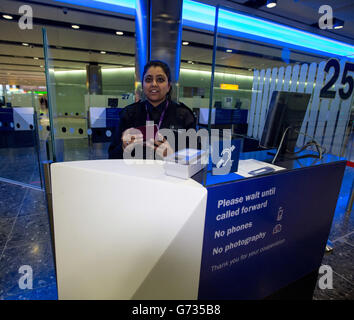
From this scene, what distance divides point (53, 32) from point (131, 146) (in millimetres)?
6000

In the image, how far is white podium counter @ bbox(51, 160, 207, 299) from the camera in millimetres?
860

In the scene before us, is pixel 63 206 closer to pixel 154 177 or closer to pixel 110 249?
pixel 110 249

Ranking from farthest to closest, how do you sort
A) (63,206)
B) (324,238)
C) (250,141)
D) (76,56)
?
(76,56) < (250,141) < (324,238) < (63,206)

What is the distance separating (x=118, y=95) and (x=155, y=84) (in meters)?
4.32

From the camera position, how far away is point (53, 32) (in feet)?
18.1

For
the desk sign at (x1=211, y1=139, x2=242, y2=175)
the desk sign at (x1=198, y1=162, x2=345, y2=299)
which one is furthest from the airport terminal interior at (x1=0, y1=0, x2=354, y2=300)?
the desk sign at (x1=198, y1=162, x2=345, y2=299)

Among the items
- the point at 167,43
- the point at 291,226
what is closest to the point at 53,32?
the point at 167,43

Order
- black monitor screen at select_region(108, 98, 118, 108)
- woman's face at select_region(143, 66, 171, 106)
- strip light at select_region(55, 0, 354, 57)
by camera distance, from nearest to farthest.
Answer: woman's face at select_region(143, 66, 171, 106), strip light at select_region(55, 0, 354, 57), black monitor screen at select_region(108, 98, 118, 108)

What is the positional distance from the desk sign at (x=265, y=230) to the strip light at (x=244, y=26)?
278 centimetres

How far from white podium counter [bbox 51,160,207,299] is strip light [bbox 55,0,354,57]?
3.32m

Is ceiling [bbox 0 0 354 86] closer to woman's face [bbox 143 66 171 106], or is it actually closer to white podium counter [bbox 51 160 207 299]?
woman's face [bbox 143 66 171 106]

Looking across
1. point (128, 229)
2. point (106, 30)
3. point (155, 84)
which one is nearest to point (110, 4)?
point (106, 30)

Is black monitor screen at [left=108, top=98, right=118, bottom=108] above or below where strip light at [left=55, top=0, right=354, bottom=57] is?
below

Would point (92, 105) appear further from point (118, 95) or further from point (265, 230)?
point (265, 230)
